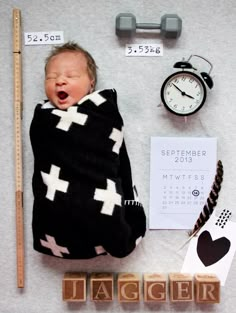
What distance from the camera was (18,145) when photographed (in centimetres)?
119

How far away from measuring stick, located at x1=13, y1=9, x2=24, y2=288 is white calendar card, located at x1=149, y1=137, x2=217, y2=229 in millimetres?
404

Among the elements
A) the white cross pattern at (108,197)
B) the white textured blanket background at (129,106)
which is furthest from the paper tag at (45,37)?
the white cross pattern at (108,197)

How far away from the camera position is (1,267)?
121 cm

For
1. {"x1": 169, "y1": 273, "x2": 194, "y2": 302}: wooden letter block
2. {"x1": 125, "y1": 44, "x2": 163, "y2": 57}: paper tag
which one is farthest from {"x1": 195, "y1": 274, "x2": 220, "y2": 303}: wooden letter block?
{"x1": 125, "y1": 44, "x2": 163, "y2": 57}: paper tag

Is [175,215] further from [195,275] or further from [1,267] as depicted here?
[1,267]

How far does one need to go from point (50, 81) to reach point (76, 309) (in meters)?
0.71

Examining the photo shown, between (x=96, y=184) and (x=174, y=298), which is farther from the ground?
(x=96, y=184)

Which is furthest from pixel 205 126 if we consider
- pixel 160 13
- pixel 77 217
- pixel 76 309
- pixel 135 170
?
pixel 76 309

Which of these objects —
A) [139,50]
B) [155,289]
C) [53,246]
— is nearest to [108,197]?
[53,246]

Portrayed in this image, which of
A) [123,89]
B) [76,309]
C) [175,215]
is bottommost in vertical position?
[76,309]

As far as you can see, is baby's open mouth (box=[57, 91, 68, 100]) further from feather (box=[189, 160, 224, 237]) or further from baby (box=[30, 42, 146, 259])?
feather (box=[189, 160, 224, 237])

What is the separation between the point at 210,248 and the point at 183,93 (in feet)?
1.59

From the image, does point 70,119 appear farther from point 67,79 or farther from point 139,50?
point 139,50

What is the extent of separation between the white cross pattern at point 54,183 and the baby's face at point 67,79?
18 centimetres
